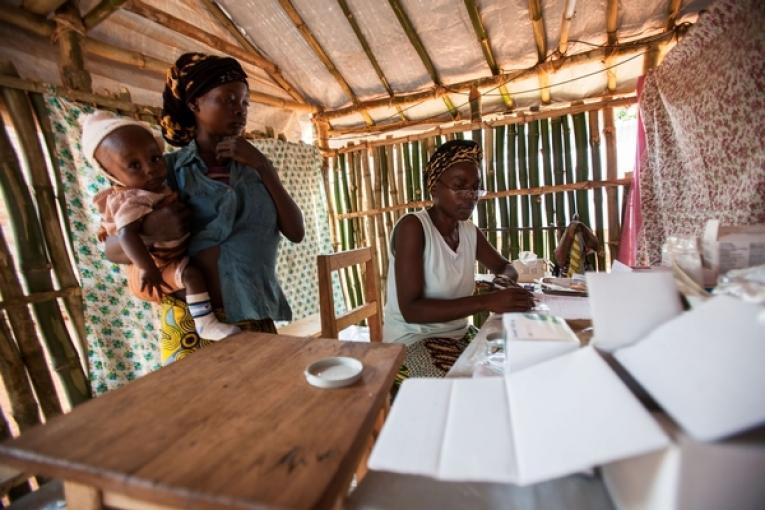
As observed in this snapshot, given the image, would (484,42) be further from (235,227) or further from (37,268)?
(37,268)

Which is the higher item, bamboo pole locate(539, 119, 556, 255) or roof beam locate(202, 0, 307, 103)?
roof beam locate(202, 0, 307, 103)

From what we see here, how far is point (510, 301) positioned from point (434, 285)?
0.46 m

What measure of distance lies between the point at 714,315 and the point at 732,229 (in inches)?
27.3

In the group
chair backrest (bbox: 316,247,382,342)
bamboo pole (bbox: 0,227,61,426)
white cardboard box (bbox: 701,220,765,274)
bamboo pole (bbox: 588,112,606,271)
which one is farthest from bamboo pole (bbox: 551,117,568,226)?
bamboo pole (bbox: 0,227,61,426)

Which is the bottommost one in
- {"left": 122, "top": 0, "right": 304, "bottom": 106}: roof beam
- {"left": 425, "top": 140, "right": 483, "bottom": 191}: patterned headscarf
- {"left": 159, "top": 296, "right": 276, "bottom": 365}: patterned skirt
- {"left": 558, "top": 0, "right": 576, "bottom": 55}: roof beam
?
{"left": 159, "top": 296, "right": 276, "bottom": 365}: patterned skirt

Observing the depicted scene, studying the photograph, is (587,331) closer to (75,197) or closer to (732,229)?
(732,229)

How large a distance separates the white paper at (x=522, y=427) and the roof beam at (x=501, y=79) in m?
3.52

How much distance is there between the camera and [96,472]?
560 millimetres

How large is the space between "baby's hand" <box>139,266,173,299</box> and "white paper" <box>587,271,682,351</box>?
1456 mm

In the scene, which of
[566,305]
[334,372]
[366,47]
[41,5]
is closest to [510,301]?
[566,305]

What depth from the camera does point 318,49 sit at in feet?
11.9

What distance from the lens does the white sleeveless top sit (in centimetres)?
186

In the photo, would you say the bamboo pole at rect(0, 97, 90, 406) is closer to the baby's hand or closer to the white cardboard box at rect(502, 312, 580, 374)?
the baby's hand

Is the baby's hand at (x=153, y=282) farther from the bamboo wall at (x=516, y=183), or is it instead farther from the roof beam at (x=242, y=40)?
the roof beam at (x=242, y=40)
